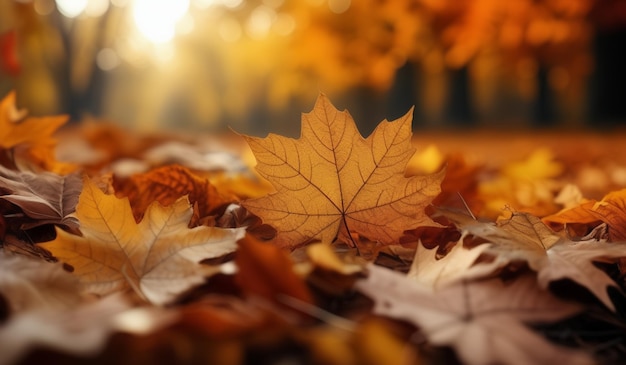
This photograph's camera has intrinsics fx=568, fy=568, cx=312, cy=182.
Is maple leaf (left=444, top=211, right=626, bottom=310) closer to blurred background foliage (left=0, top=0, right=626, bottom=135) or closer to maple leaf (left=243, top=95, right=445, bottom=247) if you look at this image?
maple leaf (left=243, top=95, right=445, bottom=247)

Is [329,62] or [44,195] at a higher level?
[44,195]

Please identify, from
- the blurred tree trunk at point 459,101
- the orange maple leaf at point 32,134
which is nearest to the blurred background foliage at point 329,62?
the blurred tree trunk at point 459,101

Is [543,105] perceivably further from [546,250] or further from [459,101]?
[546,250]

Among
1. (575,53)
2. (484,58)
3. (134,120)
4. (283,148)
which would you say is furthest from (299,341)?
(134,120)

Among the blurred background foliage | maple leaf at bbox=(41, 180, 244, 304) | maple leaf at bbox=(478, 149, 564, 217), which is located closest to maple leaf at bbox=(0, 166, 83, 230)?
maple leaf at bbox=(41, 180, 244, 304)

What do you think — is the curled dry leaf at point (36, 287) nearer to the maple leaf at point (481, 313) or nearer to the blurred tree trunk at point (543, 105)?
the maple leaf at point (481, 313)

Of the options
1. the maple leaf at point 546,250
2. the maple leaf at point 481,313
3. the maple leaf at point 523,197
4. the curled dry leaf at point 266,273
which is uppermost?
the curled dry leaf at point 266,273

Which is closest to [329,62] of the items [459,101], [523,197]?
[459,101]
